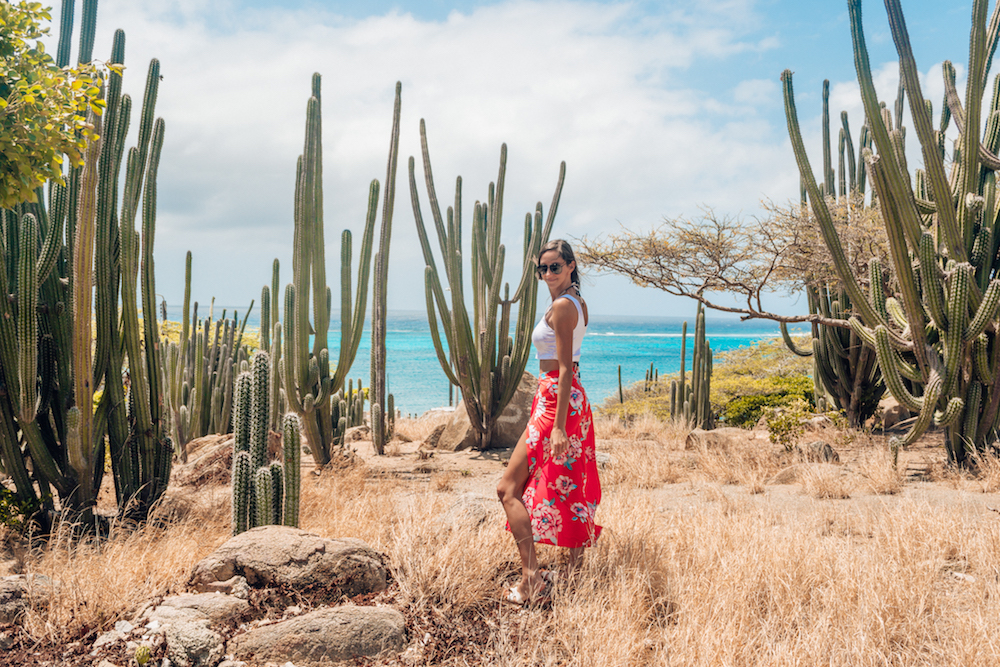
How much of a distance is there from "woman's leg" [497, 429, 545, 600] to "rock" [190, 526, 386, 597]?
75 cm

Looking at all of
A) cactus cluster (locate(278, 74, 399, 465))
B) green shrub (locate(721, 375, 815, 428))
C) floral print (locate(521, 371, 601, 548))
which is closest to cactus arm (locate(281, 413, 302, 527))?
floral print (locate(521, 371, 601, 548))

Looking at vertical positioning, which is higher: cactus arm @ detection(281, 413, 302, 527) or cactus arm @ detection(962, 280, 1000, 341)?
cactus arm @ detection(962, 280, 1000, 341)

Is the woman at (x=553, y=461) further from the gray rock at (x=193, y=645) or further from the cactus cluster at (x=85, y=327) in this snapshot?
the cactus cluster at (x=85, y=327)

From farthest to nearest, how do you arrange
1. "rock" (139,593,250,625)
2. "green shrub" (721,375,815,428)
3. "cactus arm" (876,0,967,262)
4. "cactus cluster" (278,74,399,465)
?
"green shrub" (721,375,815,428)
"cactus cluster" (278,74,399,465)
"cactus arm" (876,0,967,262)
"rock" (139,593,250,625)

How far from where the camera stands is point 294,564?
320 cm

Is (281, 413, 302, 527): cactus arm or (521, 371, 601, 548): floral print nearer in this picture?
(521, 371, 601, 548): floral print

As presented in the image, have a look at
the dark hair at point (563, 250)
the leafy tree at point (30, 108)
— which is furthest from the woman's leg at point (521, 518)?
the leafy tree at point (30, 108)

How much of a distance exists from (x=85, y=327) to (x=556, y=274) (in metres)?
3.25

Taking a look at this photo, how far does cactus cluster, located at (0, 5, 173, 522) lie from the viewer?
4.18 metres

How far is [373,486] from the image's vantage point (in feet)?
20.6

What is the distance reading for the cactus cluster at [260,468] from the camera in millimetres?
3742

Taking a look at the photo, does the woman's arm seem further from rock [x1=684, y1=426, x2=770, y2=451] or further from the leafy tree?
rock [x1=684, y1=426, x2=770, y2=451]

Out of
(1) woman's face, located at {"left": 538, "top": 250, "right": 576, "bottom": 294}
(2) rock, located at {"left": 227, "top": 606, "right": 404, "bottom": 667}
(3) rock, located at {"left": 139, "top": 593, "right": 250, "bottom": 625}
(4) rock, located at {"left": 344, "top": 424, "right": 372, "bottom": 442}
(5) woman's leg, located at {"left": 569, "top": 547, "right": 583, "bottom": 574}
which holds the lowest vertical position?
(4) rock, located at {"left": 344, "top": 424, "right": 372, "bottom": 442}

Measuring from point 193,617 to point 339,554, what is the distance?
680 mm
